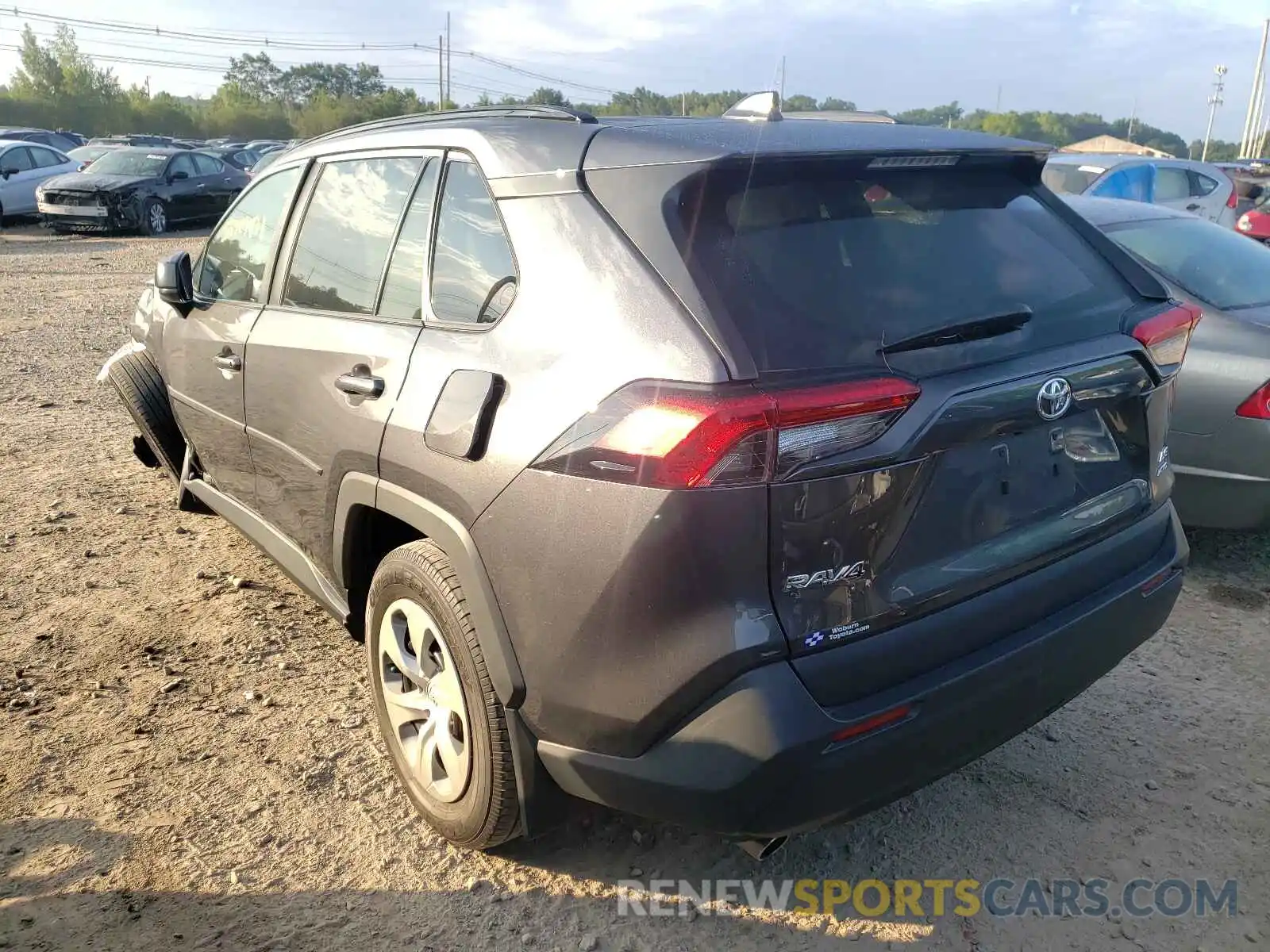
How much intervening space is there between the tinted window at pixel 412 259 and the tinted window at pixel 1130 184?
30.4 ft

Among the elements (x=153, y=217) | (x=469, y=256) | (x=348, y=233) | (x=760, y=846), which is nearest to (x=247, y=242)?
(x=348, y=233)

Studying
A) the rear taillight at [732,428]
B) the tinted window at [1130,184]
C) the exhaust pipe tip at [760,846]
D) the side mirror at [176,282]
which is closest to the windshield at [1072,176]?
the tinted window at [1130,184]

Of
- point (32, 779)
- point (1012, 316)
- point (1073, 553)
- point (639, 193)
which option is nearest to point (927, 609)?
point (1073, 553)

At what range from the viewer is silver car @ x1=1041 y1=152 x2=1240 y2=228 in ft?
34.7

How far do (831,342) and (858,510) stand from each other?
1.15ft

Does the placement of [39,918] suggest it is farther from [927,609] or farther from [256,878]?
[927,609]

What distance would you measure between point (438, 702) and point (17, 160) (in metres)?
21.5

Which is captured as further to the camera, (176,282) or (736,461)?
(176,282)

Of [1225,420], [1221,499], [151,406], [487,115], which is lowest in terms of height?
[1221,499]

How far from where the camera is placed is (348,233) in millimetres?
3236

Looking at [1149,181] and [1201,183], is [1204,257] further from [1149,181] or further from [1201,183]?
[1201,183]

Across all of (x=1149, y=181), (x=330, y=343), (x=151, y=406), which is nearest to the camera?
(x=330, y=343)

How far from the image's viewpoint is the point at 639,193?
2180 mm

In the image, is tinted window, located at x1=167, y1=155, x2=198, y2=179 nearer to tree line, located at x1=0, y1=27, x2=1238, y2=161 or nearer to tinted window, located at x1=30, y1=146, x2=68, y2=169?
tinted window, located at x1=30, y1=146, x2=68, y2=169
